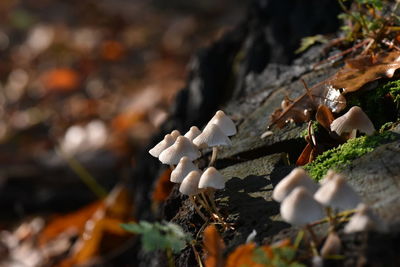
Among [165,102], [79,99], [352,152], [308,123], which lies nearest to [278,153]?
[308,123]

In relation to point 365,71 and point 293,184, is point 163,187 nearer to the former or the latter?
point 365,71

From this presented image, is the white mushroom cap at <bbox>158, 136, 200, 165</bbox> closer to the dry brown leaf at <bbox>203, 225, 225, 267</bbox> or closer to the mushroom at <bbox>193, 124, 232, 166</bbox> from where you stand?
the mushroom at <bbox>193, 124, 232, 166</bbox>

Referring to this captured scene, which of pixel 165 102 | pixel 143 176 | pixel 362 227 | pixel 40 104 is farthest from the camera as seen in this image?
pixel 40 104

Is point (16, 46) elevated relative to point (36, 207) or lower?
elevated

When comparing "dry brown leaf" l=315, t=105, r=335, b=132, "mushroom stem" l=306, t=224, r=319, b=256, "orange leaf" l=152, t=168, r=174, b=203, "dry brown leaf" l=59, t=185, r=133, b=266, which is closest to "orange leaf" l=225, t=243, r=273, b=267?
"mushroom stem" l=306, t=224, r=319, b=256

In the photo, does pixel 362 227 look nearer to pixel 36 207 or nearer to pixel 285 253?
pixel 285 253

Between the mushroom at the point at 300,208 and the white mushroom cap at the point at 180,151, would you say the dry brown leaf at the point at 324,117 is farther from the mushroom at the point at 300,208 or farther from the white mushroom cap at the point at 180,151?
the mushroom at the point at 300,208
